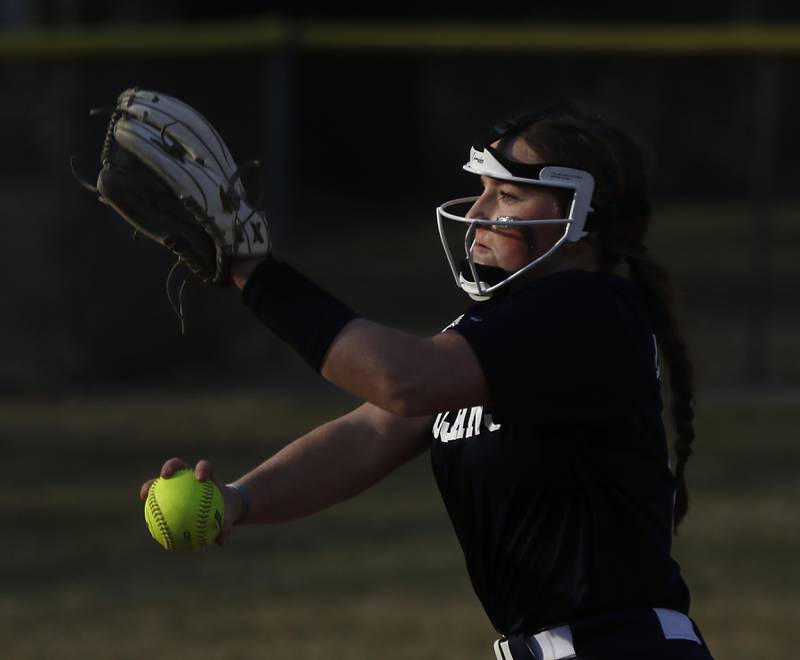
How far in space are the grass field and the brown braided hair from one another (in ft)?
7.97

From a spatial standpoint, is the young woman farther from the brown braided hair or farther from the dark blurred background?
the dark blurred background

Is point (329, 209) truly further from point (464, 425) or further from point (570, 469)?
point (570, 469)

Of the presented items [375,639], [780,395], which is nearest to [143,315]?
[780,395]

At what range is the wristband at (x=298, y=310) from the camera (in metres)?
2.58

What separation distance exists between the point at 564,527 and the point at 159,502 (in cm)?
Answer: 73

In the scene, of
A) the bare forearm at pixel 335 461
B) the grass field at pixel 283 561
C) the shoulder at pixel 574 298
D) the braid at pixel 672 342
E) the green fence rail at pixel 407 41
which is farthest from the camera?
the green fence rail at pixel 407 41

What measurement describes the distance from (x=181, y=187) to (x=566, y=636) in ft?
3.37

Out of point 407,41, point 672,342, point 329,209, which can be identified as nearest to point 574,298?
point 672,342

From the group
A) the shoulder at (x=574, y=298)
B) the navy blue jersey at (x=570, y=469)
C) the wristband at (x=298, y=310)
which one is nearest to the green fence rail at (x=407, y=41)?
the navy blue jersey at (x=570, y=469)

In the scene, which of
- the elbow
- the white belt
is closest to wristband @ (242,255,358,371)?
the elbow

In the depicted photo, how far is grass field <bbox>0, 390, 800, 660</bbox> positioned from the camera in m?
5.45

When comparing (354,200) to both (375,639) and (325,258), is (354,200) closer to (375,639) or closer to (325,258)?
(325,258)

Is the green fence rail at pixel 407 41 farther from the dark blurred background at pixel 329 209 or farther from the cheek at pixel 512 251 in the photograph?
the cheek at pixel 512 251

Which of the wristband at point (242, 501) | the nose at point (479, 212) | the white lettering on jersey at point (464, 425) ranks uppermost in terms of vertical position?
the nose at point (479, 212)
